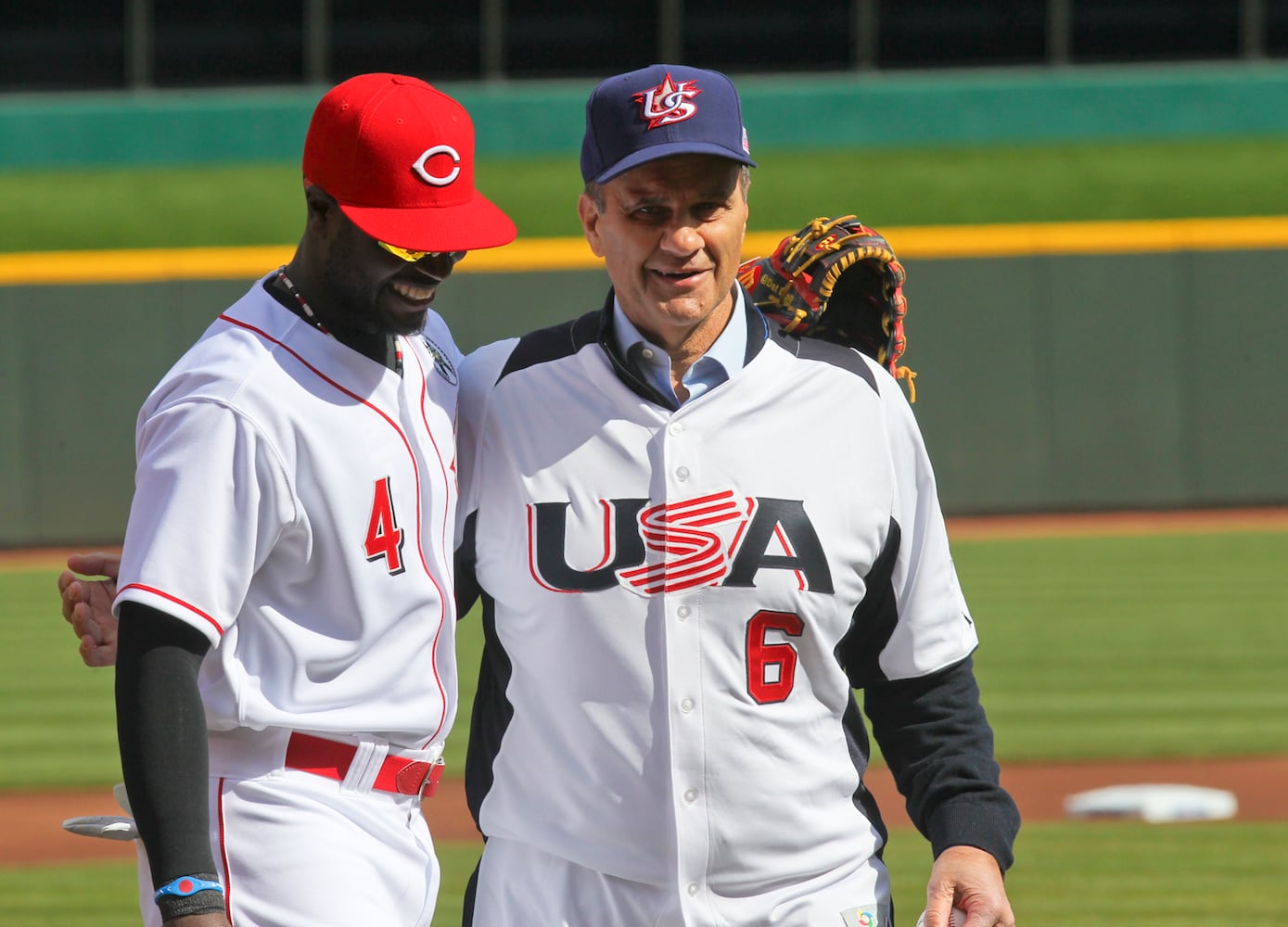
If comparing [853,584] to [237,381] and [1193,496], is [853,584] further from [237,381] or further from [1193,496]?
[1193,496]

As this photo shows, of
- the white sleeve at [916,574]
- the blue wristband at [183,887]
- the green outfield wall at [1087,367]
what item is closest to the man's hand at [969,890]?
the white sleeve at [916,574]

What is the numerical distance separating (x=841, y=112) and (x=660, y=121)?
666 inches

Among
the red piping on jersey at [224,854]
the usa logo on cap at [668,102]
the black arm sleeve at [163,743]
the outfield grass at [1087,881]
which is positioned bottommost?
the outfield grass at [1087,881]

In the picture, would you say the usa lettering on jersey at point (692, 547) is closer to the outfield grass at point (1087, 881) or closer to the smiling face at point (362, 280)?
the smiling face at point (362, 280)

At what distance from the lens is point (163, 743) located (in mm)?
1969

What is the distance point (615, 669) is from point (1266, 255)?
1278cm

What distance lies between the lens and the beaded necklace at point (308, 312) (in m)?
2.25

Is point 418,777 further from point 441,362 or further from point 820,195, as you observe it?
point 820,195

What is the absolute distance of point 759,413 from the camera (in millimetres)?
2273

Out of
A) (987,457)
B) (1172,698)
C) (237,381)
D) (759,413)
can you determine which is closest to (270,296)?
(237,381)

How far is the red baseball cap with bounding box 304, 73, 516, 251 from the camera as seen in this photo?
7.23 ft

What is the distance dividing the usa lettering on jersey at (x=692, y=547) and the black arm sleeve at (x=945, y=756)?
0.24m

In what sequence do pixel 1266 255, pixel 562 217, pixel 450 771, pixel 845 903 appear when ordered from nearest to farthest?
1. pixel 845 903
2. pixel 450 771
3. pixel 1266 255
4. pixel 562 217

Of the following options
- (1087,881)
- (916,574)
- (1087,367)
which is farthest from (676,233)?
(1087,367)
